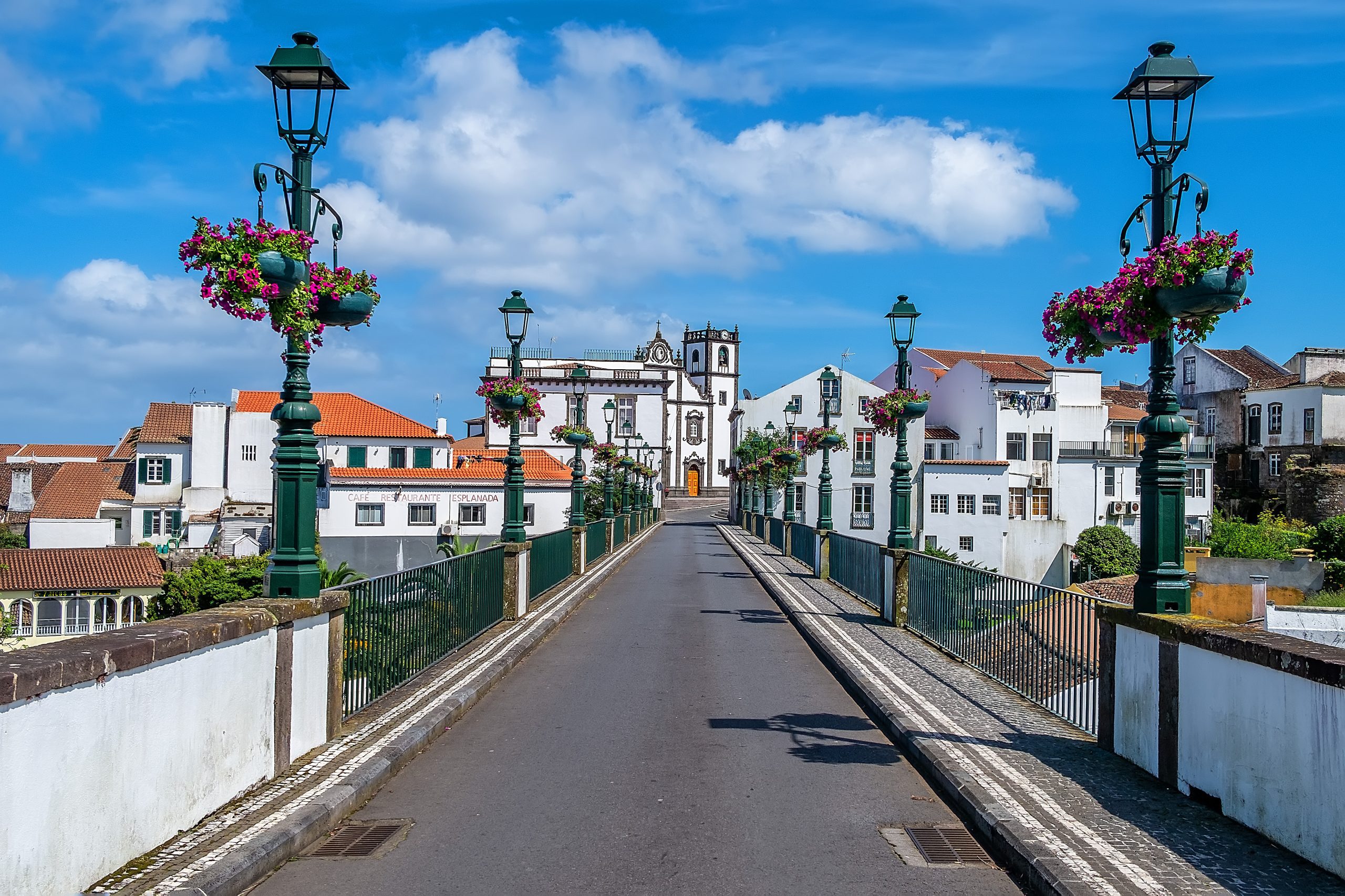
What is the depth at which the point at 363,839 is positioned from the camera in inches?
222

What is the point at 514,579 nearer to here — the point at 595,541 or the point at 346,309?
the point at 346,309

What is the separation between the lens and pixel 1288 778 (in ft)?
16.5

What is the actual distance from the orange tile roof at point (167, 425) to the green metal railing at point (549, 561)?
43.2 meters

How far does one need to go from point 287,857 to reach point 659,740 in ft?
11.2

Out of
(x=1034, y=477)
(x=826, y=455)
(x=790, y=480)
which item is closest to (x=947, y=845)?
(x=826, y=455)

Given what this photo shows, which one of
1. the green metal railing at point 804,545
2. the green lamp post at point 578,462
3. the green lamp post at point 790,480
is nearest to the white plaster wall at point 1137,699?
the green metal railing at point 804,545

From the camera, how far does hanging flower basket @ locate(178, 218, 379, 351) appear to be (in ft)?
21.6

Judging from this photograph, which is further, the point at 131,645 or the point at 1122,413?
the point at 1122,413

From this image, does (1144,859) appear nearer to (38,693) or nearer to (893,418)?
(38,693)

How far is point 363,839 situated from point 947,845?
128 inches

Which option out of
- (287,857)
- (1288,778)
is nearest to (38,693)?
(287,857)

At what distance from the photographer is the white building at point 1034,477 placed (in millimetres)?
55469

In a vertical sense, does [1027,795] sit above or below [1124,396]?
below

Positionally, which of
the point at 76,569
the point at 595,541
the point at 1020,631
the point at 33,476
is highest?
the point at 33,476
